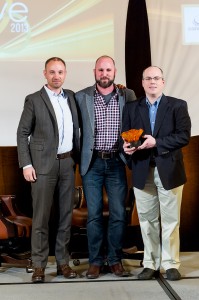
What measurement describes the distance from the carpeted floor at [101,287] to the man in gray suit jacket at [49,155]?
→ 0.43ft

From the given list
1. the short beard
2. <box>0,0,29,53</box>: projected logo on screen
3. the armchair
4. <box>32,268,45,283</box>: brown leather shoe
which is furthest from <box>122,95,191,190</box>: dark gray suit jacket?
<box>0,0,29,53</box>: projected logo on screen

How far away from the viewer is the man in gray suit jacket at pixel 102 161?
12.5 feet

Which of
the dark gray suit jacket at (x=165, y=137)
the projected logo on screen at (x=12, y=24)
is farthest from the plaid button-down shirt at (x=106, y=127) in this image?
the projected logo on screen at (x=12, y=24)

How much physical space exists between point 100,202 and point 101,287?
0.62m

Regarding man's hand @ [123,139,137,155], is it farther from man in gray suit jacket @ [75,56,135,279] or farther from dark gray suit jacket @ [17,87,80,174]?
dark gray suit jacket @ [17,87,80,174]

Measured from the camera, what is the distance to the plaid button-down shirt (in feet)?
12.5

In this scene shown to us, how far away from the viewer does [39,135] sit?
380 centimetres

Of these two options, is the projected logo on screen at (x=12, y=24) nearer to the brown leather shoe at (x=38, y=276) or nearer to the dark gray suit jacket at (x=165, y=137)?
the dark gray suit jacket at (x=165, y=137)

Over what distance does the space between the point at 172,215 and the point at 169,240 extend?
0.17 metres

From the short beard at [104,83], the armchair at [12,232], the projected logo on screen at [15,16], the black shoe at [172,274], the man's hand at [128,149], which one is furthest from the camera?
the projected logo on screen at [15,16]

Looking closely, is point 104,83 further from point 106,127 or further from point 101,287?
point 101,287

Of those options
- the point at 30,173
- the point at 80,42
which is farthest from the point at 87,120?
the point at 80,42

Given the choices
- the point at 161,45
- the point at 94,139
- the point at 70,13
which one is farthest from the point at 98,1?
the point at 94,139

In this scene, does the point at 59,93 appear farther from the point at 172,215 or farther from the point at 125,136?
the point at 172,215
